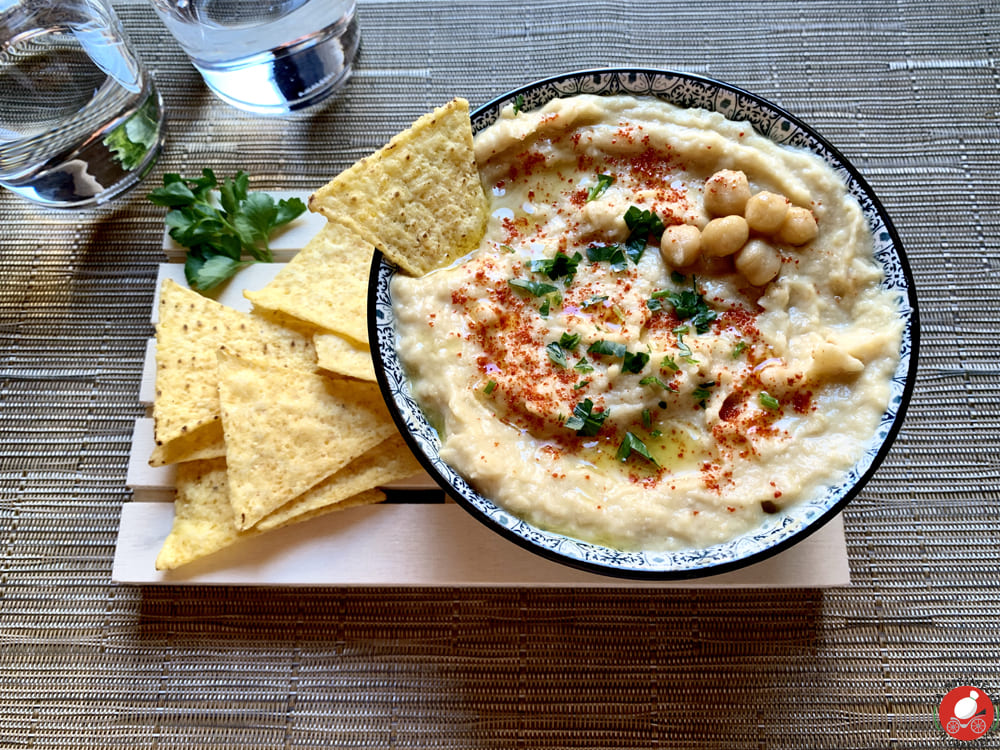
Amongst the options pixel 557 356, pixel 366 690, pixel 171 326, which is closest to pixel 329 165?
pixel 171 326

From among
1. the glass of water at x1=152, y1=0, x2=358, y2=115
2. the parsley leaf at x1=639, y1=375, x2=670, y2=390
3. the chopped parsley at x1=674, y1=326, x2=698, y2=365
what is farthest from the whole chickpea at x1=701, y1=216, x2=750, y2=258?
the glass of water at x1=152, y1=0, x2=358, y2=115

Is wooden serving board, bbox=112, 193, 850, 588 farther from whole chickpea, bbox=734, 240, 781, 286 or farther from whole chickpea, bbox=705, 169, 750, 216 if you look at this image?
whole chickpea, bbox=705, 169, 750, 216

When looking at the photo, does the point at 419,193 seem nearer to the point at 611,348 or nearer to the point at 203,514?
the point at 611,348

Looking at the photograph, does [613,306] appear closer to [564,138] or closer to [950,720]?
[564,138]

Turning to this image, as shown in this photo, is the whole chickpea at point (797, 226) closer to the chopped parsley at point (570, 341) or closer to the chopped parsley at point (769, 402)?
the chopped parsley at point (769, 402)

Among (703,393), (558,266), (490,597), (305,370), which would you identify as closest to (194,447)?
(305,370)
